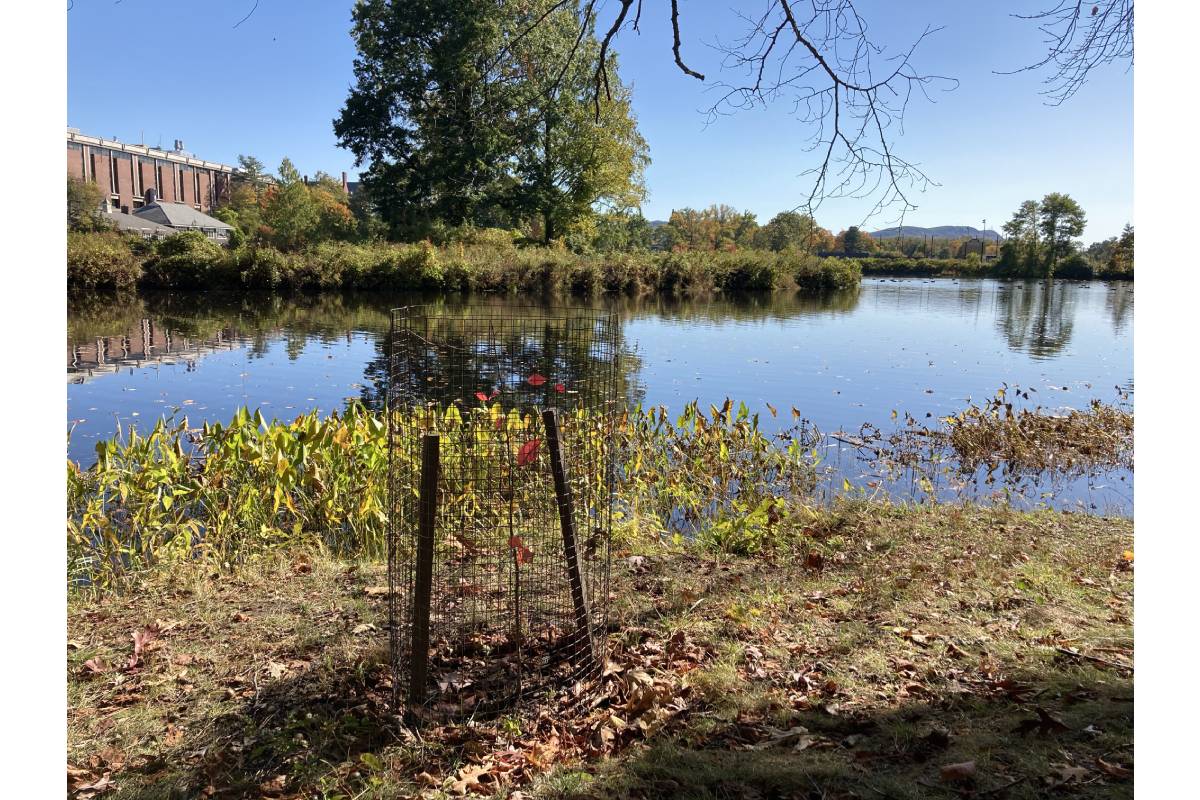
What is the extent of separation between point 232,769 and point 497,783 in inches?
36.6

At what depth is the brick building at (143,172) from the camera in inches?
2477

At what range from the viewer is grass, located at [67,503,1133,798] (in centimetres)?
242

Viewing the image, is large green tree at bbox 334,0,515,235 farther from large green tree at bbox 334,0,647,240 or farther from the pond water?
the pond water

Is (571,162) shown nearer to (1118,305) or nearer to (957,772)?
(1118,305)

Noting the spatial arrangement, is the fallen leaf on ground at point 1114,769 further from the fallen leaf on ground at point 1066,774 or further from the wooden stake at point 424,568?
the wooden stake at point 424,568

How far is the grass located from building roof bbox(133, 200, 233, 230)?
53.1m

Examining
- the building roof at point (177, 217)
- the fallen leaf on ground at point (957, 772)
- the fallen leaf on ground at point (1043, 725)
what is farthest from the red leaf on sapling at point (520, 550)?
the building roof at point (177, 217)

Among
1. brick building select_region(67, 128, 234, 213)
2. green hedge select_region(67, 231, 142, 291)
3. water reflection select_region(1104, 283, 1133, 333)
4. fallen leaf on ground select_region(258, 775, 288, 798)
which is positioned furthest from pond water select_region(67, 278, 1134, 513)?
brick building select_region(67, 128, 234, 213)

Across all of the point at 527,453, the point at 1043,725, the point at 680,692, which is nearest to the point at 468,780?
the point at 680,692

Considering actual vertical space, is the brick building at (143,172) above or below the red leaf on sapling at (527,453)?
above

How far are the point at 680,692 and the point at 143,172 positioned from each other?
271ft

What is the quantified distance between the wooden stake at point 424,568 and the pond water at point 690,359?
4.20 m

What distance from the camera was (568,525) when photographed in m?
3.04
